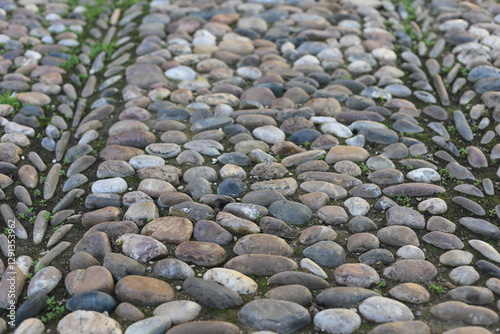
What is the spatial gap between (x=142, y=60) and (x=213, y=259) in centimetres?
262

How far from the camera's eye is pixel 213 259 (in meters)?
3.07

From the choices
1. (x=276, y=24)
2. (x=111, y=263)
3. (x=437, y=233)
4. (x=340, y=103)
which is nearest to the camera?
(x=111, y=263)

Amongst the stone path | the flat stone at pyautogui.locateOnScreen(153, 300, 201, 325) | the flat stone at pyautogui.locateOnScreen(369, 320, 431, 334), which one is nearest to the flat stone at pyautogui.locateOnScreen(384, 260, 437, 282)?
the stone path

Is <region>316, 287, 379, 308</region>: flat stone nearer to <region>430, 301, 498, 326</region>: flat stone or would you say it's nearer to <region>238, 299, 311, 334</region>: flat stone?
<region>238, 299, 311, 334</region>: flat stone

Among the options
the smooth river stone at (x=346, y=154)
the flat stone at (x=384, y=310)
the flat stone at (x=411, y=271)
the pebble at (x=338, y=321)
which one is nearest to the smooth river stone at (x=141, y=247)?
the pebble at (x=338, y=321)

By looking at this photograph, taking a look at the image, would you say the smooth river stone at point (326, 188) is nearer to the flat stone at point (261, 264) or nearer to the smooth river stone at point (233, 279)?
the flat stone at point (261, 264)

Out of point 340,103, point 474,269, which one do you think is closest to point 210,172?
point 340,103

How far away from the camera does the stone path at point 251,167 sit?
2826 millimetres

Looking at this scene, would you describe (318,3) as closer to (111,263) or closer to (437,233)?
(437,233)

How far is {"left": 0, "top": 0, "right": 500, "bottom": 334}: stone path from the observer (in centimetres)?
283

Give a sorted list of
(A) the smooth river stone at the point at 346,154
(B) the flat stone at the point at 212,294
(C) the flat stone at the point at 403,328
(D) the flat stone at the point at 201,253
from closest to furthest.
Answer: (C) the flat stone at the point at 403,328 < (B) the flat stone at the point at 212,294 < (D) the flat stone at the point at 201,253 < (A) the smooth river stone at the point at 346,154

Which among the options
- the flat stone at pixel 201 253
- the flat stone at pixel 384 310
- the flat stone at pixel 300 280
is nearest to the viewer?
the flat stone at pixel 384 310

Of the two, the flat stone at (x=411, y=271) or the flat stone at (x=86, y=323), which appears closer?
the flat stone at (x=86, y=323)

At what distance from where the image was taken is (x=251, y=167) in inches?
153
